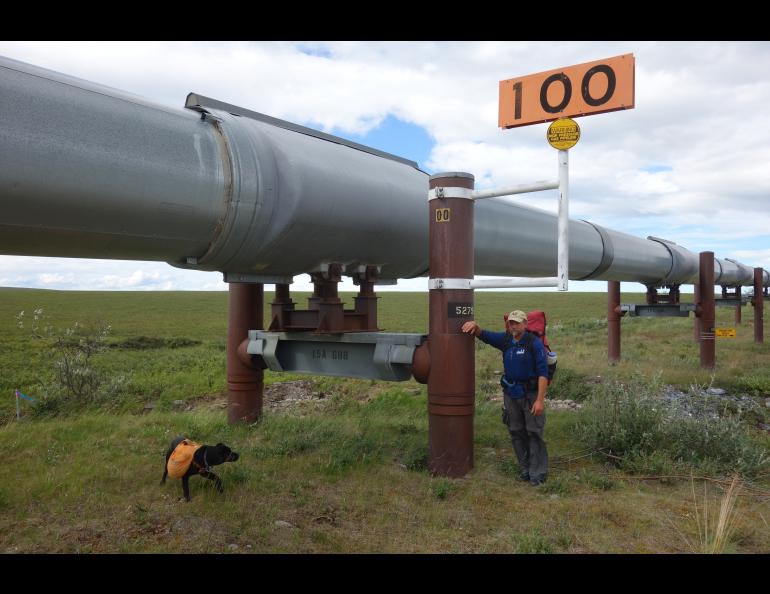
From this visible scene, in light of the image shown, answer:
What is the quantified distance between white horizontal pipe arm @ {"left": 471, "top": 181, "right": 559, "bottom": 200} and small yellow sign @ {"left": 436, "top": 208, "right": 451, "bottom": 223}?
0.90ft

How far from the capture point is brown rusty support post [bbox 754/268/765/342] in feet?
57.8

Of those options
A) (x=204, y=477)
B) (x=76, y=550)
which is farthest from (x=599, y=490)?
(x=76, y=550)

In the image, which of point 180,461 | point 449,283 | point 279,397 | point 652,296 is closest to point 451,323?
point 449,283

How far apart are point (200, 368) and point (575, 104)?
12.6m

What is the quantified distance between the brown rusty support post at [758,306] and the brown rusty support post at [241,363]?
631 inches

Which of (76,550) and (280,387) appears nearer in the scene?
(76,550)

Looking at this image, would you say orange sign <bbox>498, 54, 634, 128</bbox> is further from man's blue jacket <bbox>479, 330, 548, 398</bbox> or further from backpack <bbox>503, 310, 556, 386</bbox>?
man's blue jacket <bbox>479, 330, 548, 398</bbox>

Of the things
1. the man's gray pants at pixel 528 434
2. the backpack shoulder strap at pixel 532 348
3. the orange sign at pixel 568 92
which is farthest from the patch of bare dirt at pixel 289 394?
the orange sign at pixel 568 92

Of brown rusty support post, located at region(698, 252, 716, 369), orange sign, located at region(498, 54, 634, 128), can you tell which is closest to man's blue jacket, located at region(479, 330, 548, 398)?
orange sign, located at region(498, 54, 634, 128)

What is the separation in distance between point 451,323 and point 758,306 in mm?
16018

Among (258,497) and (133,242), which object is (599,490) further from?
(133,242)

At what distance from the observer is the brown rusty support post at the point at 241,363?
6.84 m

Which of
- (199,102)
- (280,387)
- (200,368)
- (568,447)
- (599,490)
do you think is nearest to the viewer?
(199,102)

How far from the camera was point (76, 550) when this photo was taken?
373cm
